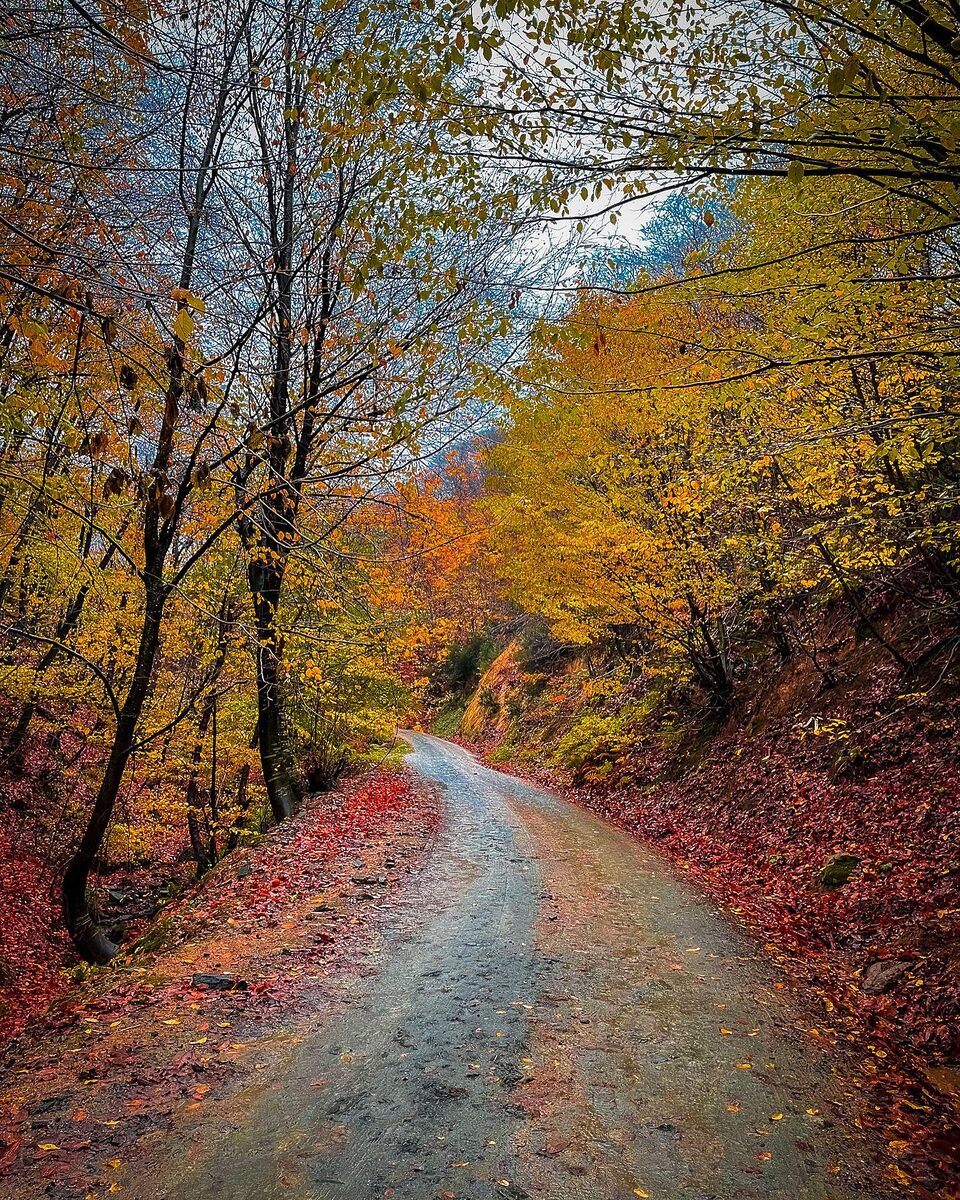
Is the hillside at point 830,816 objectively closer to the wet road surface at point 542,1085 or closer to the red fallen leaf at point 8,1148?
the wet road surface at point 542,1085

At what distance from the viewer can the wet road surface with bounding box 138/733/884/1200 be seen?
10.1 feet

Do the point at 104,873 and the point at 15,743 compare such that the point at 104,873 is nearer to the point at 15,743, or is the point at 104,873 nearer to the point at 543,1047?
the point at 15,743

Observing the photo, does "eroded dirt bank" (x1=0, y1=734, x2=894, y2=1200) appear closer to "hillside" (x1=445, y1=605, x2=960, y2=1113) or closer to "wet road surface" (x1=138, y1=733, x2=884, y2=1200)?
"wet road surface" (x1=138, y1=733, x2=884, y2=1200)

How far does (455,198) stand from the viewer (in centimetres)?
451

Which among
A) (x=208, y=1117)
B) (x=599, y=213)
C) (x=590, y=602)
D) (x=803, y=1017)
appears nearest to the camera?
(x=208, y=1117)

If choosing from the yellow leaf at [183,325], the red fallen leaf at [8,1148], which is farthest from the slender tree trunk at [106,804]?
the yellow leaf at [183,325]

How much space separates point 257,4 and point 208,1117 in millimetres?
8552

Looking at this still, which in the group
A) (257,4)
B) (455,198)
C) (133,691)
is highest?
(257,4)

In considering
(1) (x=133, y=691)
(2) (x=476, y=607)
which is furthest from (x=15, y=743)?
(2) (x=476, y=607)

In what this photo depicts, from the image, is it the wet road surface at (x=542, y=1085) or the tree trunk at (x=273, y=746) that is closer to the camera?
the wet road surface at (x=542, y=1085)

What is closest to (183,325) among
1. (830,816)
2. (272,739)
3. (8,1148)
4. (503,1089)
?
(8,1148)

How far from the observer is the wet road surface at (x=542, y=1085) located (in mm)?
3092

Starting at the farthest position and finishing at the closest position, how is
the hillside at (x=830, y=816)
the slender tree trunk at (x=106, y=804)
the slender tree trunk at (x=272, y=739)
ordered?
the slender tree trunk at (x=272, y=739) < the slender tree trunk at (x=106, y=804) < the hillside at (x=830, y=816)

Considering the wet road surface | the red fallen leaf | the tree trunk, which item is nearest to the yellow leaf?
the wet road surface
